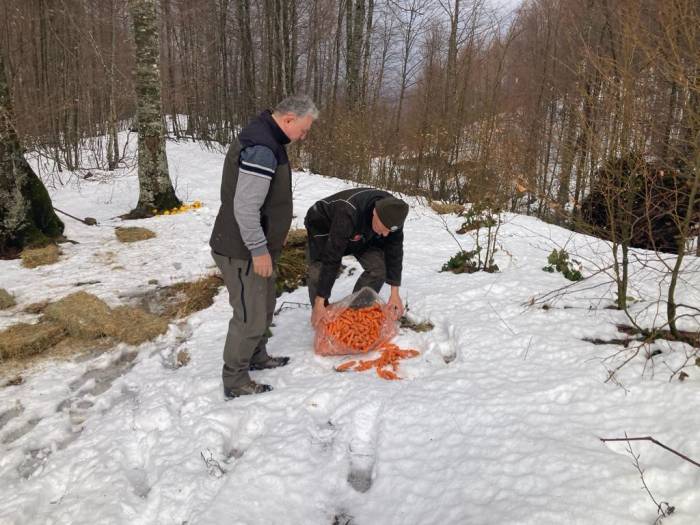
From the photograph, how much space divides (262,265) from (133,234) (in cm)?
438

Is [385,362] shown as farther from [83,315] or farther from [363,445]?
[83,315]

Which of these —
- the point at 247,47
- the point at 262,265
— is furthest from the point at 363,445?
the point at 247,47

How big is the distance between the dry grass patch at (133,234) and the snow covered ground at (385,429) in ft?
7.53

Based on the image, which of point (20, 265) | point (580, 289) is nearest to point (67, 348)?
point (20, 265)

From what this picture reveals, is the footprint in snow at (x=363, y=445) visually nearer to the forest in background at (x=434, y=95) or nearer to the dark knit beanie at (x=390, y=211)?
the dark knit beanie at (x=390, y=211)

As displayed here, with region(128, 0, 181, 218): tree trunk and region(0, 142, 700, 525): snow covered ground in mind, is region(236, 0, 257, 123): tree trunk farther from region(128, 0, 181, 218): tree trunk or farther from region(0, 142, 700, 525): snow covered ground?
region(0, 142, 700, 525): snow covered ground

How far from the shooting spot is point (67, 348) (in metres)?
3.42

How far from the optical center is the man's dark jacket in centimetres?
234

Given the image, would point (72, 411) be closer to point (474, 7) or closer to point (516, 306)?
point (516, 306)

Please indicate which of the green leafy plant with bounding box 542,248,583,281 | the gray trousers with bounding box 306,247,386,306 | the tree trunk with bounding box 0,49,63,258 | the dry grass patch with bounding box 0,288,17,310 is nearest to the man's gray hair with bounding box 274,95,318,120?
the gray trousers with bounding box 306,247,386,306

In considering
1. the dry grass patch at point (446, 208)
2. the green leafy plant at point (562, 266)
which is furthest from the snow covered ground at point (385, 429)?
the dry grass patch at point (446, 208)

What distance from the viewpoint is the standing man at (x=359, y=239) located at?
9.80ft

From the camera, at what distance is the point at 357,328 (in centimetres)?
319

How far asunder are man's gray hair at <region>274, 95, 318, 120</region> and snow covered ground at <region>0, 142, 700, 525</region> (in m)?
1.71
